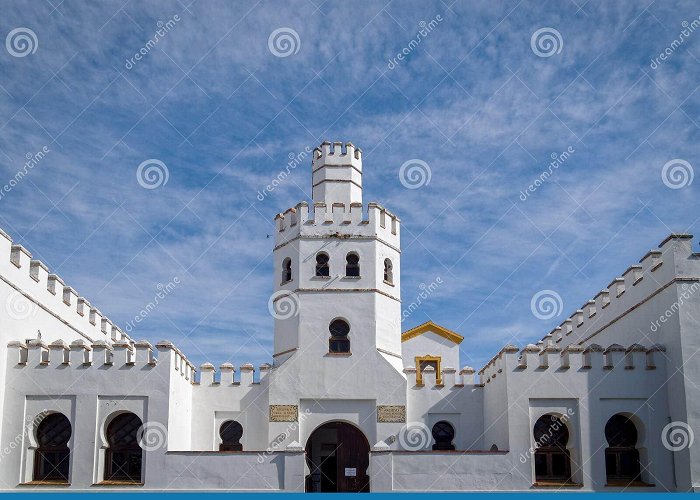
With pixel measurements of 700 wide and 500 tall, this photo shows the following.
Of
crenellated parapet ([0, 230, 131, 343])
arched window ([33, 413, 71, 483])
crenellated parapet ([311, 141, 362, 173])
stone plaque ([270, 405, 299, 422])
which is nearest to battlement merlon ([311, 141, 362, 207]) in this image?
crenellated parapet ([311, 141, 362, 173])

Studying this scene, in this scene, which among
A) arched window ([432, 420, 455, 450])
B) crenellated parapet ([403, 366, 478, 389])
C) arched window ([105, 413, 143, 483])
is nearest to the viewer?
arched window ([105, 413, 143, 483])

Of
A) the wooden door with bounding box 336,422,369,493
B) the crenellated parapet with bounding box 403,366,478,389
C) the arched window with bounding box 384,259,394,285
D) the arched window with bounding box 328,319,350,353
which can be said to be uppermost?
the arched window with bounding box 384,259,394,285

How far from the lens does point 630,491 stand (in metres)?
23.0

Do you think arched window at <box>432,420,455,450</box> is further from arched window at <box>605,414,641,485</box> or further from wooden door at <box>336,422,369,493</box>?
arched window at <box>605,414,641,485</box>

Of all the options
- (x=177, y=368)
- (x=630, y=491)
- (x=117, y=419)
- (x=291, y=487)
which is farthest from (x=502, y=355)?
(x=117, y=419)

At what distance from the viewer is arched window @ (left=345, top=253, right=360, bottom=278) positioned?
91.3 feet

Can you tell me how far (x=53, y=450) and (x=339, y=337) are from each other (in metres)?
9.46

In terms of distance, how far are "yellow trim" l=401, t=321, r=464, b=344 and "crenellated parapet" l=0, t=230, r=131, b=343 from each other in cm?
1363

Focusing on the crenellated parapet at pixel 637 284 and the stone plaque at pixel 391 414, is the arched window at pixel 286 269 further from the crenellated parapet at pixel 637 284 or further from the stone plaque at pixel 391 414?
the crenellated parapet at pixel 637 284

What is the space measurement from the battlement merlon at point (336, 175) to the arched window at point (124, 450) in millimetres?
10168

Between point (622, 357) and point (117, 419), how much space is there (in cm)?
1513

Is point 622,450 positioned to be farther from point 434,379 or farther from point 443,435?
point 434,379

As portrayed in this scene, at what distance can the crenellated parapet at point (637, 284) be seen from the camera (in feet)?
74.6

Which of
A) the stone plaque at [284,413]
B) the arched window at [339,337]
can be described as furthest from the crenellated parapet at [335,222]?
the stone plaque at [284,413]
